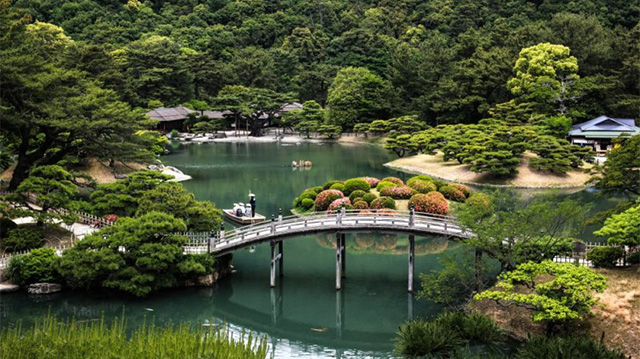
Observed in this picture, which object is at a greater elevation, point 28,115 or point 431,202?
point 28,115

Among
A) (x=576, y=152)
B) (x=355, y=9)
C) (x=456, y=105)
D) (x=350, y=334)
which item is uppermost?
(x=355, y=9)

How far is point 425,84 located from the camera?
77688 millimetres

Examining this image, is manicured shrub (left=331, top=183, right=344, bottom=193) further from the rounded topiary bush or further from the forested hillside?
the forested hillside

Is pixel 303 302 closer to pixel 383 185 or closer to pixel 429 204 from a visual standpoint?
pixel 429 204

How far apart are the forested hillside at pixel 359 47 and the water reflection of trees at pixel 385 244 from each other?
32.4 meters

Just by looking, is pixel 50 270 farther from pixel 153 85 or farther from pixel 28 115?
pixel 153 85

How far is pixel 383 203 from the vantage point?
37.9 meters

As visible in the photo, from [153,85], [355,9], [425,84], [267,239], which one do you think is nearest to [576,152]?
[425,84]

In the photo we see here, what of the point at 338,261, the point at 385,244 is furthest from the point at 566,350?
the point at 385,244

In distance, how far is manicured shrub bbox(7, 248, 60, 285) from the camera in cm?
2623

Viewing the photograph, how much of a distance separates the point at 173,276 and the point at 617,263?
1602 centimetres

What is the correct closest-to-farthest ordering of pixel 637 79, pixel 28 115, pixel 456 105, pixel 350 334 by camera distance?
1. pixel 350 334
2. pixel 28 115
3. pixel 637 79
4. pixel 456 105

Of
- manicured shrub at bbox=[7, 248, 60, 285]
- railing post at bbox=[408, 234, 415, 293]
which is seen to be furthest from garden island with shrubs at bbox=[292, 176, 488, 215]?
manicured shrub at bbox=[7, 248, 60, 285]

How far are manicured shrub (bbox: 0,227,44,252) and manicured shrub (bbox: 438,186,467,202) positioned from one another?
21.9 meters
